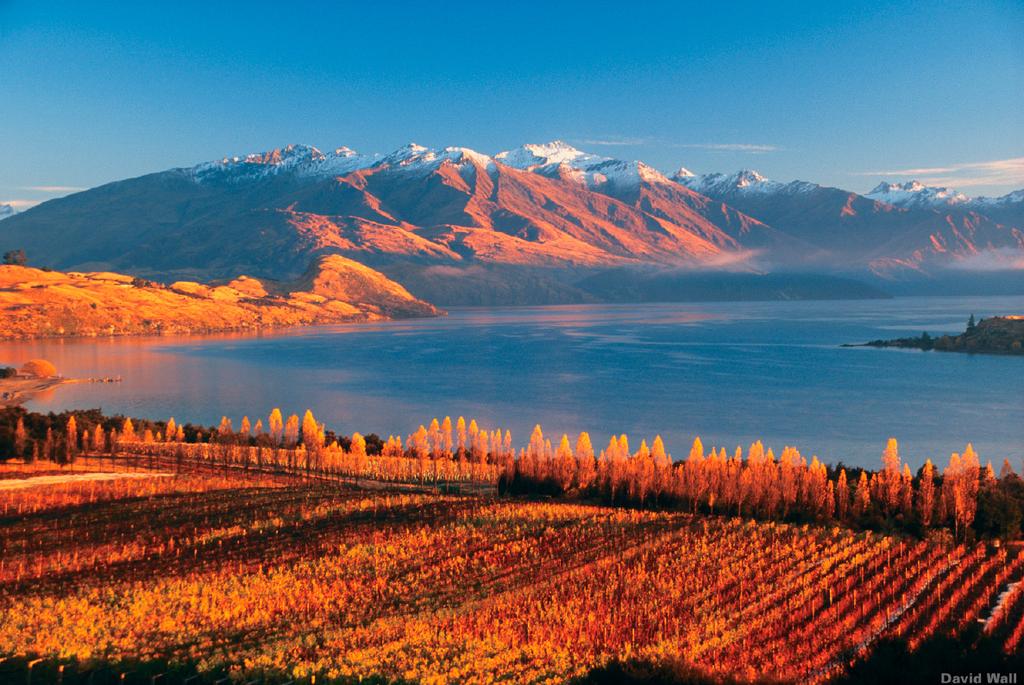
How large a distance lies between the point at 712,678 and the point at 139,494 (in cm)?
5022

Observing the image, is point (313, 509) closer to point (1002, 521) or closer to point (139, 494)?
point (139, 494)

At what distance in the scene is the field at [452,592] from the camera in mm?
33938

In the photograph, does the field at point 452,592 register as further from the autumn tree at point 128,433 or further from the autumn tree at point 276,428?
the autumn tree at point 276,428

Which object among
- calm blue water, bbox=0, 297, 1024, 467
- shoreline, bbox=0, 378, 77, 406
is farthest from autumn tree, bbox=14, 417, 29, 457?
shoreline, bbox=0, 378, 77, 406

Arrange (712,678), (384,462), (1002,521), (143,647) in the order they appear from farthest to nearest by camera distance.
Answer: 1. (384,462)
2. (1002,521)
3. (143,647)
4. (712,678)

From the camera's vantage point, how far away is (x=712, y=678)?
31.3 metres

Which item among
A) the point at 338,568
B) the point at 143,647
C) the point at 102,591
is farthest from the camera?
the point at 338,568

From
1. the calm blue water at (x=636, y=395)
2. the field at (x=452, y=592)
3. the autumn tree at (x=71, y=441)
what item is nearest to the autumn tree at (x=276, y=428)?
the calm blue water at (x=636, y=395)

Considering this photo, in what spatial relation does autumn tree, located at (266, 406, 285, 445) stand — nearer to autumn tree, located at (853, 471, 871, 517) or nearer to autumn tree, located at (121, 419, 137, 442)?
autumn tree, located at (121, 419, 137, 442)

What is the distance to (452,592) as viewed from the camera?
42.6m

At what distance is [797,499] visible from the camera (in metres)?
64.4

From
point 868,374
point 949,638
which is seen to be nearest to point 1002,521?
point 949,638

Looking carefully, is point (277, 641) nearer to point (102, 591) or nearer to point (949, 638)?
point (102, 591)

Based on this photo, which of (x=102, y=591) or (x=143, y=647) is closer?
(x=143, y=647)
